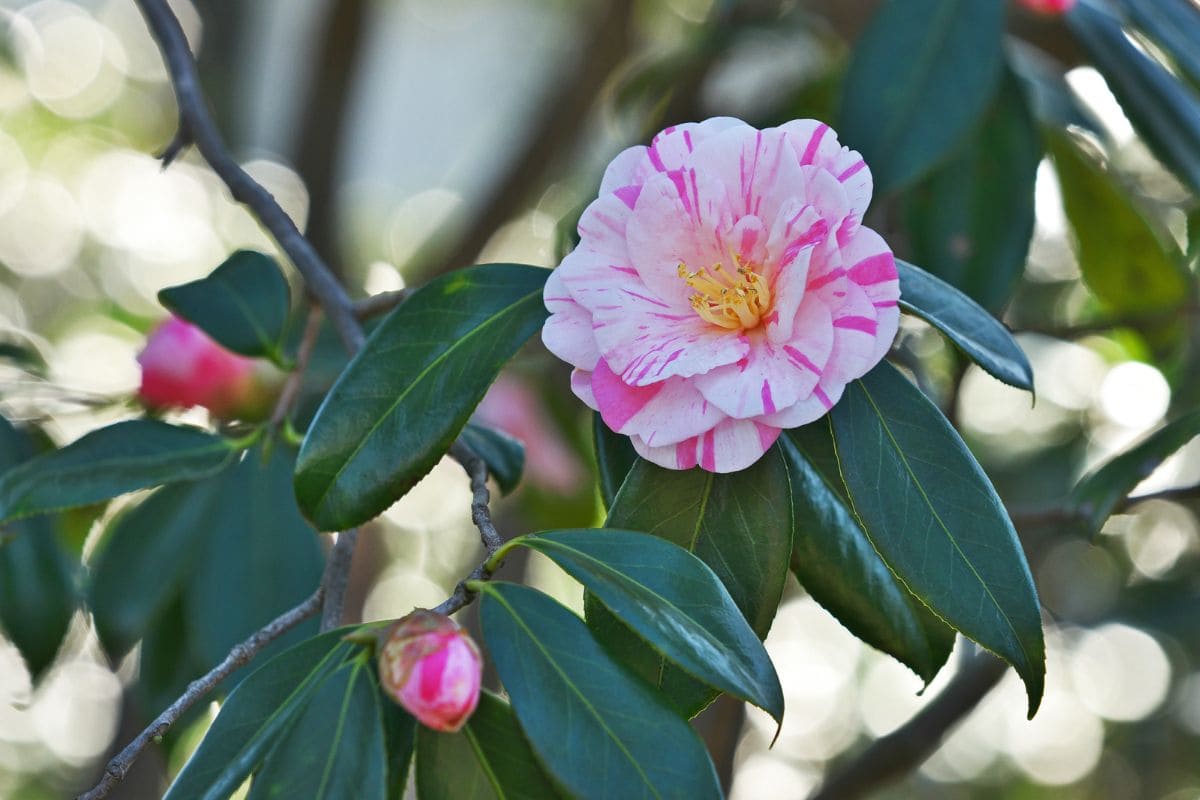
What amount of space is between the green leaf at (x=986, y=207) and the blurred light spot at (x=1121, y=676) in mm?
2033

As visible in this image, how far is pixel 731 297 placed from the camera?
2.07 feet

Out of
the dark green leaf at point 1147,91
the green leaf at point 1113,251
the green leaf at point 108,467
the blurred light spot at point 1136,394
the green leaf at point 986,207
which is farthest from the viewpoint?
the blurred light spot at point 1136,394

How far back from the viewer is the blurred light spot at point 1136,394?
1460 millimetres

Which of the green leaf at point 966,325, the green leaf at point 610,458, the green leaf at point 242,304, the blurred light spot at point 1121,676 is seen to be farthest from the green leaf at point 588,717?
the blurred light spot at point 1121,676

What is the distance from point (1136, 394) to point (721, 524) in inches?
47.1

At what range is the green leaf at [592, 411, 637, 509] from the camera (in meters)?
0.69

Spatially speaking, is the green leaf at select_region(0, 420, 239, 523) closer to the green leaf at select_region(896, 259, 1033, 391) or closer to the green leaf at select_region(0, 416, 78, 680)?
the green leaf at select_region(0, 416, 78, 680)

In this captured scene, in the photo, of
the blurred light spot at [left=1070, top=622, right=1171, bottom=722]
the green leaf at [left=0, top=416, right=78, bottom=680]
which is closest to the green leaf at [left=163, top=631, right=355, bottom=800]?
the green leaf at [left=0, top=416, right=78, bottom=680]

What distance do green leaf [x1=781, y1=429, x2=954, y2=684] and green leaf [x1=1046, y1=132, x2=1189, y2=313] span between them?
0.77 meters

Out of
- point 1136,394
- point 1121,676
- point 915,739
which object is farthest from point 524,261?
point 1121,676

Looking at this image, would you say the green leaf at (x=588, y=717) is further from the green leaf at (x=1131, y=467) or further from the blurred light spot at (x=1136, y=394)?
the blurred light spot at (x=1136, y=394)

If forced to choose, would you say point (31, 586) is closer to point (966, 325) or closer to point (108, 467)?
point (108, 467)

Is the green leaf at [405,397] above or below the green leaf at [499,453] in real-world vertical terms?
above

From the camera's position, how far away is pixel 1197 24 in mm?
1018
